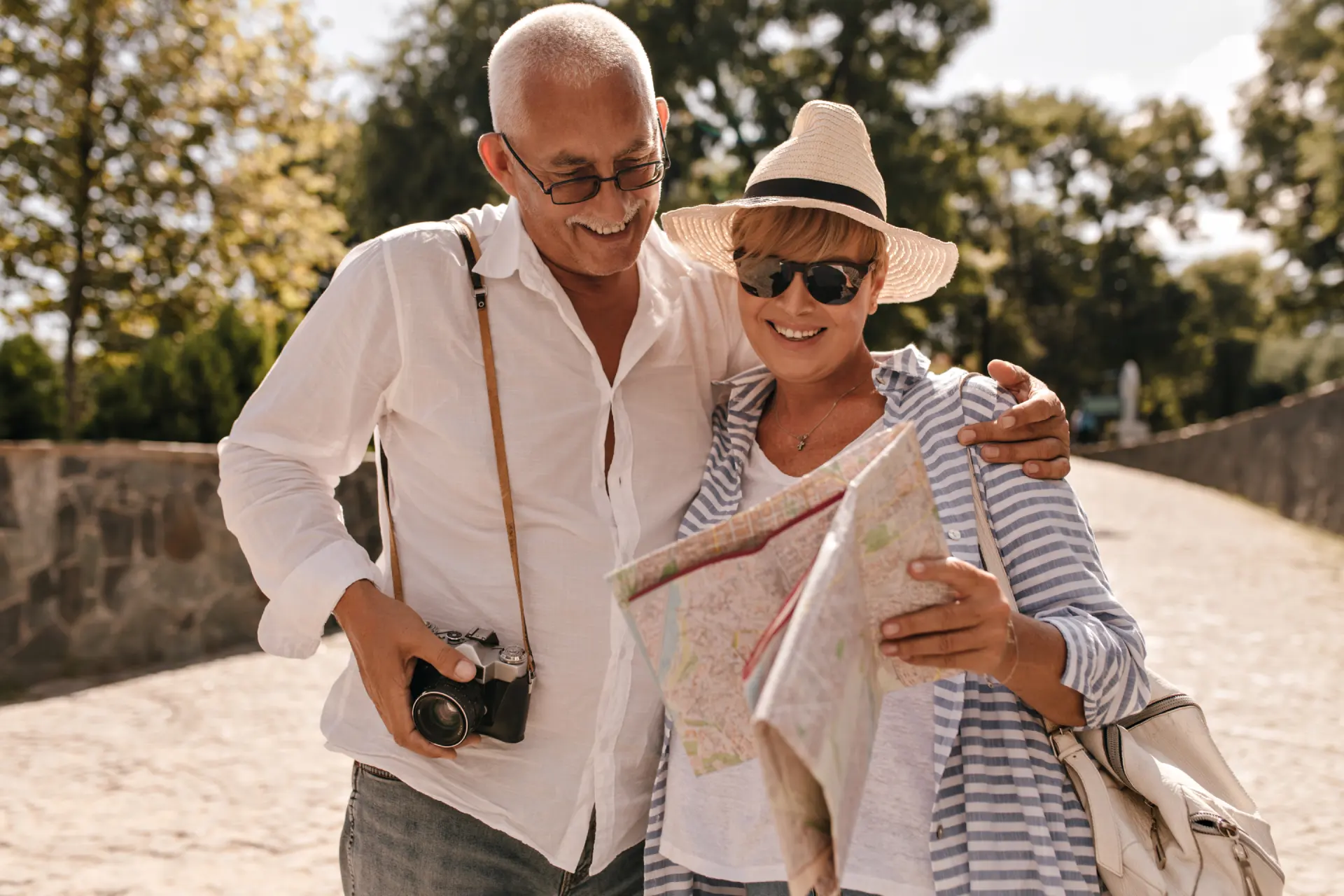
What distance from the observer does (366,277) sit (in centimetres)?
200

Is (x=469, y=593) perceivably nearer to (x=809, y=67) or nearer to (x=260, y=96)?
(x=260, y=96)

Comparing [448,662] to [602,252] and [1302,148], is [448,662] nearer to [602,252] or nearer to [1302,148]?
[602,252]

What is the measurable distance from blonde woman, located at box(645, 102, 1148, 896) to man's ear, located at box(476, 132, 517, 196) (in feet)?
1.34

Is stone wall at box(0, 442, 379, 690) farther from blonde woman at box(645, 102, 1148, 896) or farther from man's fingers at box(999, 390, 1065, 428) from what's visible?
man's fingers at box(999, 390, 1065, 428)

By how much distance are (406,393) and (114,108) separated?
899cm

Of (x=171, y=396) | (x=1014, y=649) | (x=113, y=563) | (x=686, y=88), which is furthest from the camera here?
(x=686, y=88)

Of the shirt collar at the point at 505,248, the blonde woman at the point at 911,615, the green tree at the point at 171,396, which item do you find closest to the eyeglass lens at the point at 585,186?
the shirt collar at the point at 505,248

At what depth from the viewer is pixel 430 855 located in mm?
1932

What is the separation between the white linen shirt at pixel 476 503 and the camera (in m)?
1.92

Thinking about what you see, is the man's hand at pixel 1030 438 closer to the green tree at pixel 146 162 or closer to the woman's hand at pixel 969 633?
the woman's hand at pixel 969 633

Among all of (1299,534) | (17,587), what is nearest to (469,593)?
(17,587)

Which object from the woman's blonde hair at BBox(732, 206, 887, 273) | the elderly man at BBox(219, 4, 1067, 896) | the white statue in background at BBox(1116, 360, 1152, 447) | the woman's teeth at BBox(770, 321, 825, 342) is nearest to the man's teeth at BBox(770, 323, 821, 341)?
the woman's teeth at BBox(770, 321, 825, 342)

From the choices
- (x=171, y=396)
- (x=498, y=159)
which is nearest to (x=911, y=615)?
(x=498, y=159)

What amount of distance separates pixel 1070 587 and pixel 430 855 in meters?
1.20
